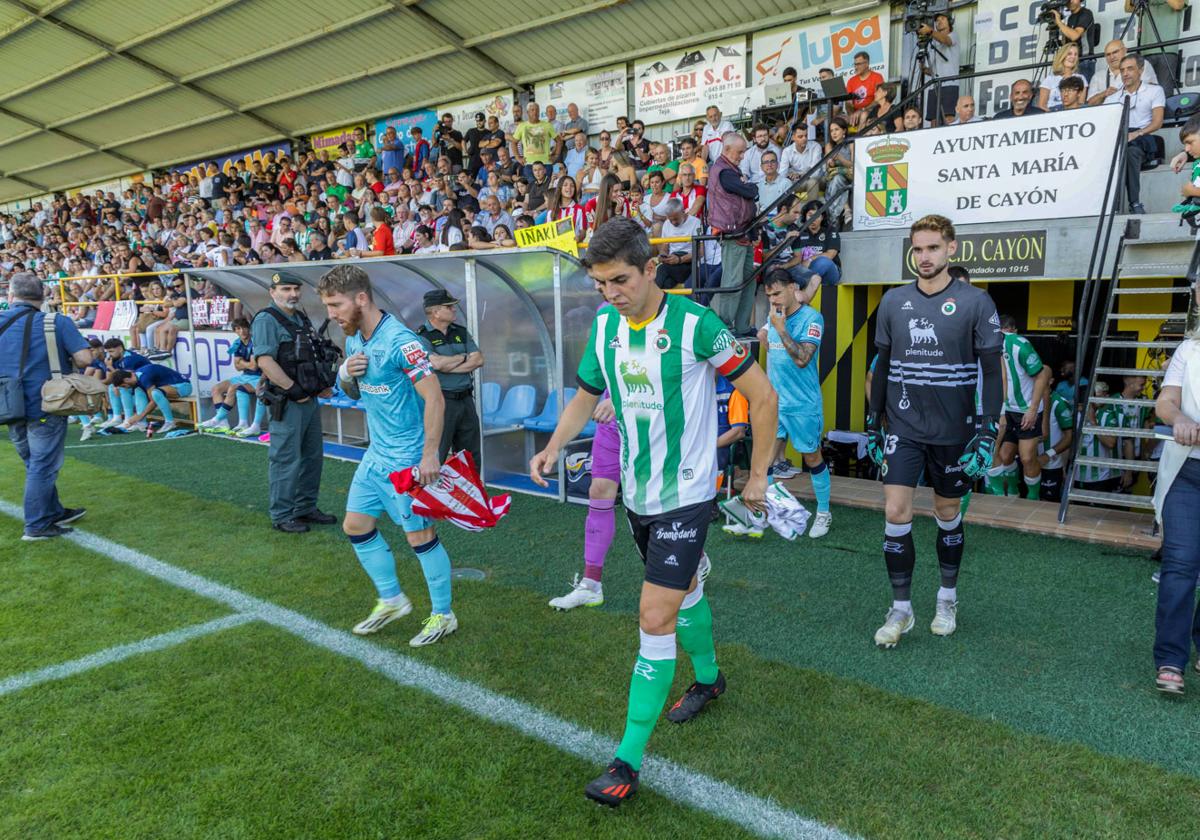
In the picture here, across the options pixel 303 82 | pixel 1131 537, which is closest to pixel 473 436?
pixel 1131 537

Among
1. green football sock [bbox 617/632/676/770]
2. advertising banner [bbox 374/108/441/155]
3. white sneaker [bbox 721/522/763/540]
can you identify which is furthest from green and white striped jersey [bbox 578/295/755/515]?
advertising banner [bbox 374/108/441/155]

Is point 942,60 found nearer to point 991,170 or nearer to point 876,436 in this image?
point 991,170

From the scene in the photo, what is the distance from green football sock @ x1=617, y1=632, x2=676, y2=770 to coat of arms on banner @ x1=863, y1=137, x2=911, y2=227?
6608 millimetres

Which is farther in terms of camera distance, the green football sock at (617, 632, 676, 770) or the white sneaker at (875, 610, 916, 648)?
the white sneaker at (875, 610, 916, 648)

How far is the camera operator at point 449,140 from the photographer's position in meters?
16.6

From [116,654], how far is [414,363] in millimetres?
2250

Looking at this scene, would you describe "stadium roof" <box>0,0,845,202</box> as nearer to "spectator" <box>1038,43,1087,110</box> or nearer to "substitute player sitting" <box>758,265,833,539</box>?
"spectator" <box>1038,43,1087,110</box>

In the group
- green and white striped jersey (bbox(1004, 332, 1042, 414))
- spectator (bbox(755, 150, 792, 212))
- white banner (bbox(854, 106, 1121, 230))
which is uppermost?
spectator (bbox(755, 150, 792, 212))

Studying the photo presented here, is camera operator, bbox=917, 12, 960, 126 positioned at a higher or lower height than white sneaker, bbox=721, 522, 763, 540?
higher

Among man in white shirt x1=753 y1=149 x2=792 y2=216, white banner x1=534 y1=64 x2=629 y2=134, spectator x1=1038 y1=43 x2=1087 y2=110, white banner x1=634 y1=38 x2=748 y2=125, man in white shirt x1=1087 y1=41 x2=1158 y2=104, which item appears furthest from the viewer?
white banner x1=534 y1=64 x2=629 y2=134

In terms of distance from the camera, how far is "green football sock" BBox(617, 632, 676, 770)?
2.94 m

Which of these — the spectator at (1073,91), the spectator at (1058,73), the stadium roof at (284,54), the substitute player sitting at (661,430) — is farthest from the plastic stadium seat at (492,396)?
A: the stadium roof at (284,54)

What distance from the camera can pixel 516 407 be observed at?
8711 millimetres

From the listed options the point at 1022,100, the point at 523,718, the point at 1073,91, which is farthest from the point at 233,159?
the point at 523,718
